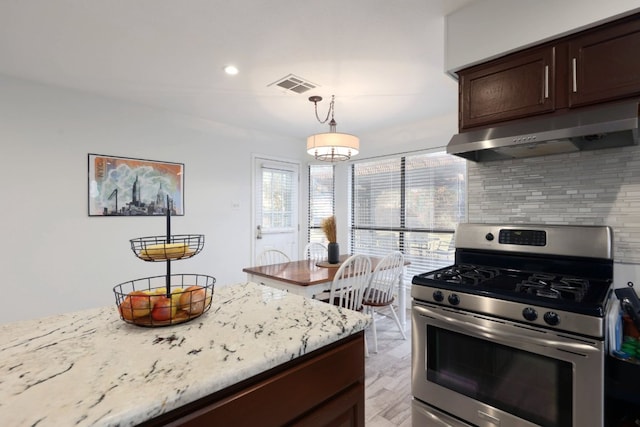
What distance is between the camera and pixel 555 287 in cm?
145

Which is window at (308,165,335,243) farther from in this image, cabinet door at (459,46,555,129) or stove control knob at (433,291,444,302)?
stove control knob at (433,291,444,302)

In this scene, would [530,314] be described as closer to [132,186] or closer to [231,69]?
[231,69]

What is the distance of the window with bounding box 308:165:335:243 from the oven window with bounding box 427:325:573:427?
3.58 m

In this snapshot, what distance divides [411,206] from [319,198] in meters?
1.58

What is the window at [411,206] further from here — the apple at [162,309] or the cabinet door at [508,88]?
the apple at [162,309]

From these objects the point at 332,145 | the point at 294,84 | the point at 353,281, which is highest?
the point at 294,84

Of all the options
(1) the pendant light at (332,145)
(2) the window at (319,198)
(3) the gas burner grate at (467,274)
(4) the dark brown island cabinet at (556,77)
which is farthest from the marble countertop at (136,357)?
(2) the window at (319,198)

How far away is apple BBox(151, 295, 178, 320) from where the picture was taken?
2.96ft

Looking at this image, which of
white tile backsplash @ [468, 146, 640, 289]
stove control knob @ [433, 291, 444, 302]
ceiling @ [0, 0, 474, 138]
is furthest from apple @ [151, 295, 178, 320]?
white tile backsplash @ [468, 146, 640, 289]

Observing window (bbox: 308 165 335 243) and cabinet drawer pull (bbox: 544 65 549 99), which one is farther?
window (bbox: 308 165 335 243)

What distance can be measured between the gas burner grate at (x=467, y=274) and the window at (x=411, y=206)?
6.42 ft

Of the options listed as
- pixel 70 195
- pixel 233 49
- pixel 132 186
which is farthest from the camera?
pixel 132 186

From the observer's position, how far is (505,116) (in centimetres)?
173

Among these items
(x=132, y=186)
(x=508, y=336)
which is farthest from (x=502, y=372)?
(x=132, y=186)
